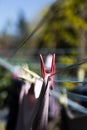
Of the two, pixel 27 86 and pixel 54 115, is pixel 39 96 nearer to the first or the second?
pixel 27 86

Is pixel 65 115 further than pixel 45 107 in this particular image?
Yes

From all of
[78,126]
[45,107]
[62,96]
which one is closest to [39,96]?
[45,107]

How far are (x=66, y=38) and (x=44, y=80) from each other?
11547mm

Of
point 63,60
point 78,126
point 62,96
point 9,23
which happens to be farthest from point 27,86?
point 9,23

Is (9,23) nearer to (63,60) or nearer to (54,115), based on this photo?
(63,60)

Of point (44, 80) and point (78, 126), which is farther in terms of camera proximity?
point (78, 126)

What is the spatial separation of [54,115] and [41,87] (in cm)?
217

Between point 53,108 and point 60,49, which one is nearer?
point 53,108

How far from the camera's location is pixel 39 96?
2.86 m

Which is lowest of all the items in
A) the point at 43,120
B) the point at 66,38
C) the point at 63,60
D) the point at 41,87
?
the point at 43,120

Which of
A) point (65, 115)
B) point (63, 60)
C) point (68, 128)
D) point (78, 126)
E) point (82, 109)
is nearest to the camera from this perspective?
point (78, 126)

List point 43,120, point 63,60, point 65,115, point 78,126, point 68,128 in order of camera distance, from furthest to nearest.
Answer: point 63,60, point 65,115, point 68,128, point 78,126, point 43,120

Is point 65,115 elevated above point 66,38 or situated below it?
below

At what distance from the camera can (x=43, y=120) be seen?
280 cm
